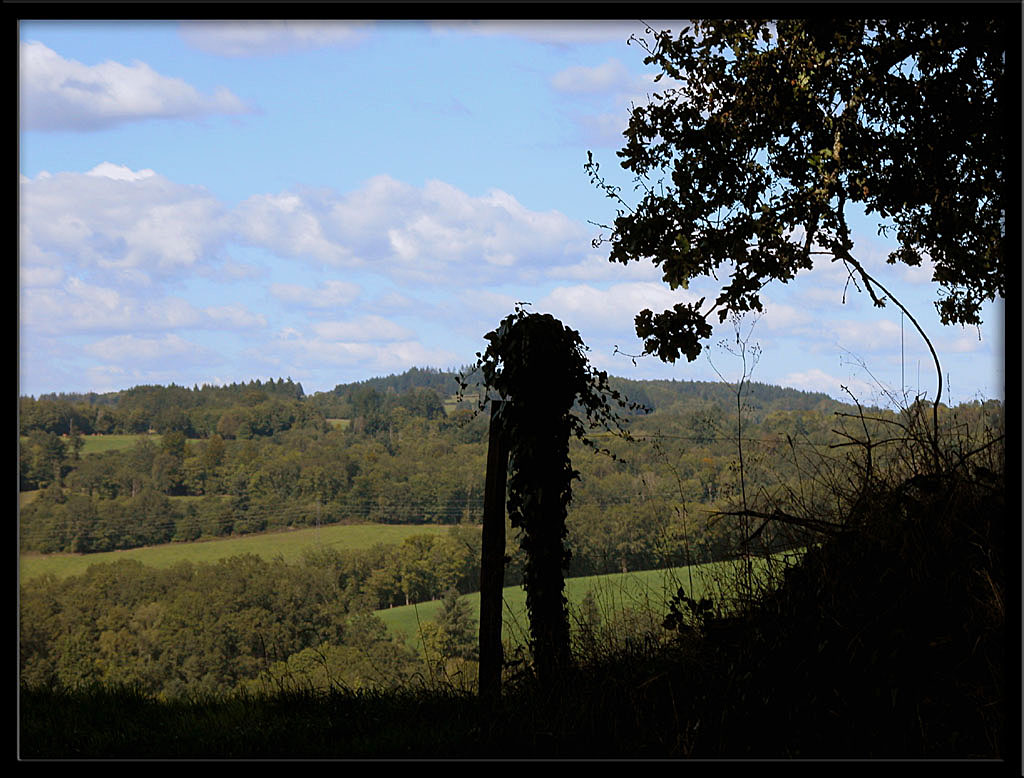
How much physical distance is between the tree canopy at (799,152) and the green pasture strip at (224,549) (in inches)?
1197

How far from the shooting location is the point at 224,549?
3972 centimetres

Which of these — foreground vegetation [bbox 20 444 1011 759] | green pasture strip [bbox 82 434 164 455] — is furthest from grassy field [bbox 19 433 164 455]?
foreground vegetation [bbox 20 444 1011 759]

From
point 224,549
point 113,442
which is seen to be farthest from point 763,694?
point 113,442

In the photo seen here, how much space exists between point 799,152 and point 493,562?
4292 millimetres

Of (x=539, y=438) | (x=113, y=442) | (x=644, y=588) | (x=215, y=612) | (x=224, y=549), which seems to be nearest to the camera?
(x=539, y=438)

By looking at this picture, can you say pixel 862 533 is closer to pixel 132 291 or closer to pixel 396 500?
pixel 396 500

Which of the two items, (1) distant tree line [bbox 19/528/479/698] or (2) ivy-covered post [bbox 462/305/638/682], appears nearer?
(2) ivy-covered post [bbox 462/305/638/682]

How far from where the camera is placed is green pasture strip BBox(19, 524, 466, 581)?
37062 mm

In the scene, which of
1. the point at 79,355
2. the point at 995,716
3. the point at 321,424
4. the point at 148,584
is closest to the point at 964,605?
the point at 995,716

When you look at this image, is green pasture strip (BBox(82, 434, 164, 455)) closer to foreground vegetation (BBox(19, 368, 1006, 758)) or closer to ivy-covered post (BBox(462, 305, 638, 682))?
foreground vegetation (BBox(19, 368, 1006, 758))

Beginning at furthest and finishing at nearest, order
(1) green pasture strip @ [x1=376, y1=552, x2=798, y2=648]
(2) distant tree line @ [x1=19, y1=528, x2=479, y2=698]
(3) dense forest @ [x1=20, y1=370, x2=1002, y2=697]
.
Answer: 1. (2) distant tree line @ [x1=19, y1=528, x2=479, y2=698]
2. (3) dense forest @ [x1=20, y1=370, x2=1002, y2=697]
3. (1) green pasture strip @ [x1=376, y1=552, x2=798, y2=648]

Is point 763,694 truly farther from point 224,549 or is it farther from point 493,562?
point 224,549

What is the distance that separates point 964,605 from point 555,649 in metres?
2.23

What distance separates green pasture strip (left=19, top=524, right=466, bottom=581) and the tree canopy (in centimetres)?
3041
